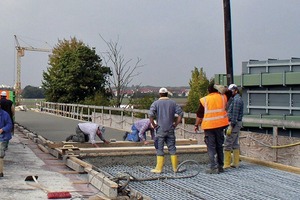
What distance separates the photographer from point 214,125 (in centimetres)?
988

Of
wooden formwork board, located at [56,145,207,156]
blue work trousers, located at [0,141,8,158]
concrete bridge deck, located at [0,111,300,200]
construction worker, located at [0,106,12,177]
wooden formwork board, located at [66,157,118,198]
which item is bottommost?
concrete bridge deck, located at [0,111,300,200]

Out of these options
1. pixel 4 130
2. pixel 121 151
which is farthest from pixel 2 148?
pixel 121 151

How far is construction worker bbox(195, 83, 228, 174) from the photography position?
9.87m

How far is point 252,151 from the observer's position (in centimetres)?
1182

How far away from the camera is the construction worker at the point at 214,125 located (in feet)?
32.4

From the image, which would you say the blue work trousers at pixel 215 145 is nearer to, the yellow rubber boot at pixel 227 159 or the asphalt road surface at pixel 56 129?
the yellow rubber boot at pixel 227 159

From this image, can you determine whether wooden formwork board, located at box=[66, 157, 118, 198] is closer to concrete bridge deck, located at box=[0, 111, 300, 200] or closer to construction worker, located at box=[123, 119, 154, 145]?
concrete bridge deck, located at box=[0, 111, 300, 200]

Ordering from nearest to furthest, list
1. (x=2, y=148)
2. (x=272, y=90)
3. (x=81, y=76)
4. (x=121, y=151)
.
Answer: (x=2, y=148)
(x=121, y=151)
(x=272, y=90)
(x=81, y=76)

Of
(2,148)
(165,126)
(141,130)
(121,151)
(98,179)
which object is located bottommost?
(98,179)

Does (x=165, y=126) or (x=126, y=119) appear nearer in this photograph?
(x=165, y=126)

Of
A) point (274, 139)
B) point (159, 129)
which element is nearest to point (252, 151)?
point (274, 139)

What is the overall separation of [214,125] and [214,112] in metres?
0.26

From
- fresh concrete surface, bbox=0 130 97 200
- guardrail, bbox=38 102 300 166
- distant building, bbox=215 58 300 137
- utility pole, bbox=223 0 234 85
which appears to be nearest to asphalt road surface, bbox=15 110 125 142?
guardrail, bbox=38 102 300 166

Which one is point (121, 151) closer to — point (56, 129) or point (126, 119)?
point (126, 119)
